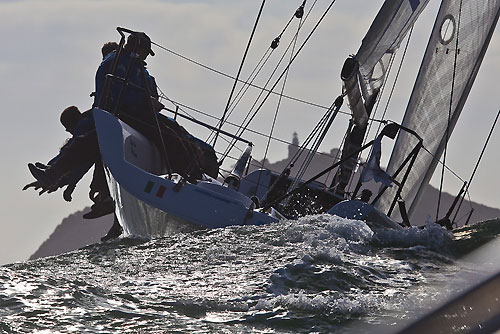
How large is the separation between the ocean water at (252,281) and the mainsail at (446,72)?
13.8 feet

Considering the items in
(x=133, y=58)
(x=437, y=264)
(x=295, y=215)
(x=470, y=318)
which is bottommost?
(x=470, y=318)

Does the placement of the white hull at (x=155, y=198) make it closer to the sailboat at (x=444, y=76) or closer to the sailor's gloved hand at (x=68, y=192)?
the sailor's gloved hand at (x=68, y=192)

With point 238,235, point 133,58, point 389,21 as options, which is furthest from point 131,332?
point 389,21

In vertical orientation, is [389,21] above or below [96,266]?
above

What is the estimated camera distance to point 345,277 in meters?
5.67

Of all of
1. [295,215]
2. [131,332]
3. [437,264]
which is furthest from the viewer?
[295,215]

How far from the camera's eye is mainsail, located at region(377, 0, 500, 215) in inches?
472

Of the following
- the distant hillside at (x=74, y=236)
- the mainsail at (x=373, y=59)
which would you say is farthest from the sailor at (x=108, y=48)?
the distant hillside at (x=74, y=236)

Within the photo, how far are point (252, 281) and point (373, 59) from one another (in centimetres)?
603

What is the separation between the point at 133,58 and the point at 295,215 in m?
2.40

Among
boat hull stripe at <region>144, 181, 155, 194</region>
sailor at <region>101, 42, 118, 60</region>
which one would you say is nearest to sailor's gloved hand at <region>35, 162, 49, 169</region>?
sailor at <region>101, 42, 118, 60</region>

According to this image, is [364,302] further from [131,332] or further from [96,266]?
[96,266]

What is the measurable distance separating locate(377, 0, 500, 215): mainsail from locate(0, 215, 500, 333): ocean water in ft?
13.8

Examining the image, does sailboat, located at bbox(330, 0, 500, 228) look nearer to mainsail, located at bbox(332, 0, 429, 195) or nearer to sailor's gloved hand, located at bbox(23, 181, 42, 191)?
mainsail, located at bbox(332, 0, 429, 195)
